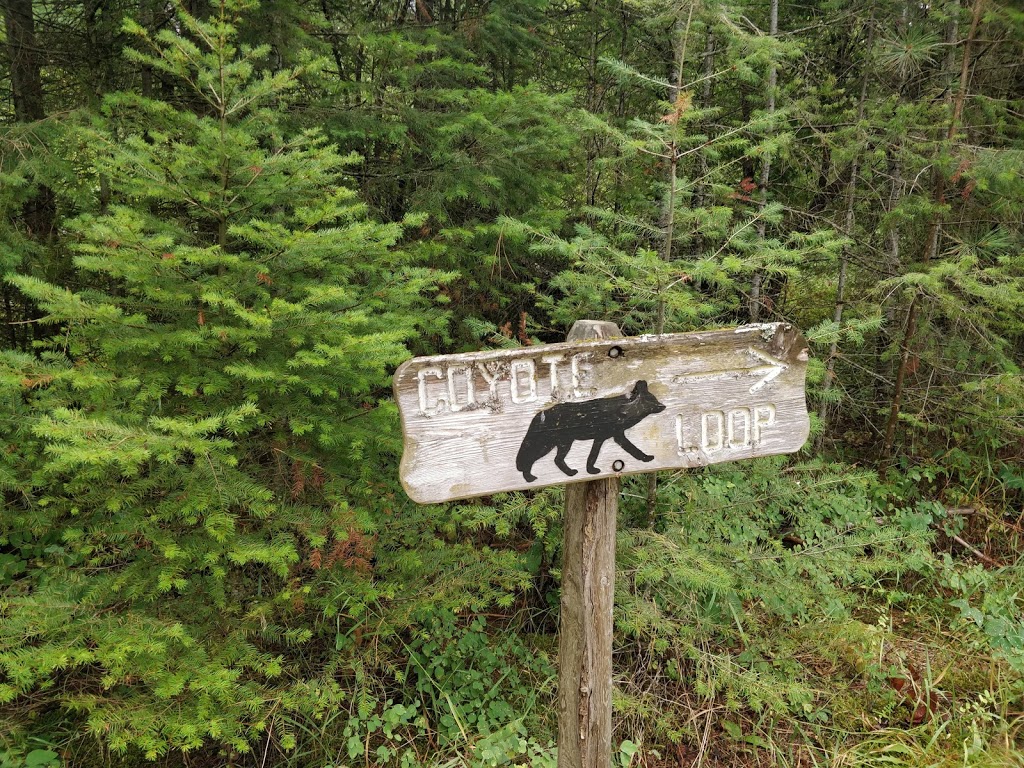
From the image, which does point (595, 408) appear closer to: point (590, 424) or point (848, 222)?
point (590, 424)

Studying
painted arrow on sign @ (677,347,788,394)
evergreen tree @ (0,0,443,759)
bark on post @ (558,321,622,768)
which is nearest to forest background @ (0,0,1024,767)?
evergreen tree @ (0,0,443,759)

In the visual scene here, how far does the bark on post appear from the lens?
78.2 inches

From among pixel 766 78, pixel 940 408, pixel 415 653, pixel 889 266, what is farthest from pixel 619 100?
pixel 415 653

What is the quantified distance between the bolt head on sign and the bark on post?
218 millimetres

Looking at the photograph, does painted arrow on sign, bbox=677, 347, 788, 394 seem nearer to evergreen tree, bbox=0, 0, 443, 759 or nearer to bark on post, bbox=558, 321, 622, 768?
bark on post, bbox=558, 321, 622, 768

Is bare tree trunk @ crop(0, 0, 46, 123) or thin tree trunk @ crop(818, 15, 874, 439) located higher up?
bare tree trunk @ crop(0, 0, 46, 123)

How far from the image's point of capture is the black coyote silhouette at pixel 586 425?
1731 mm

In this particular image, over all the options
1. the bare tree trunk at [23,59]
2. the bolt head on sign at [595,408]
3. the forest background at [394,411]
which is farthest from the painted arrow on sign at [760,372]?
the bare tree trunk at [23,59]

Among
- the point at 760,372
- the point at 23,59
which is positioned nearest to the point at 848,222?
the point at 760,372

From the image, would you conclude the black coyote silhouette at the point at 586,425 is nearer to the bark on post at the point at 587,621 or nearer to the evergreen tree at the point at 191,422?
the bark on post at the point at 587,621

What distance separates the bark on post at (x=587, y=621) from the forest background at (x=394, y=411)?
0.75 metres

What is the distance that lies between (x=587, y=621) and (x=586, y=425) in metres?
0.75

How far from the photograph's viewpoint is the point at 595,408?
179 cm

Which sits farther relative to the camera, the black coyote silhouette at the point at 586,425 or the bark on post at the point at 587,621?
the bark on post at the point at 587,621
